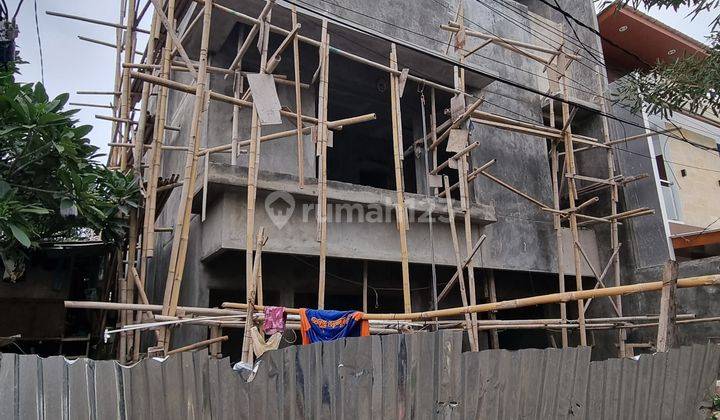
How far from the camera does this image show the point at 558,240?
848cm

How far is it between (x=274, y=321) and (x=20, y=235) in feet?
8.84

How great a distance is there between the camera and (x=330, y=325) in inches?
186

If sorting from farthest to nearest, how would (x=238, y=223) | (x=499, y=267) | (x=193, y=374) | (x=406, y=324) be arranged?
(x=499, y=267) → (x=238, y=223) → (x=406, y=324) → (x=193, y=374)

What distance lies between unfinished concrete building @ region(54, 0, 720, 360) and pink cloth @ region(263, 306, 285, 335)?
0.92ft

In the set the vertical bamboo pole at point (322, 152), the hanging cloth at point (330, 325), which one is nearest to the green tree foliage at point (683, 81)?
the vertical bamboo pole at point (322, 152)

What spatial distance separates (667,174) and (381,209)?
21.9ft

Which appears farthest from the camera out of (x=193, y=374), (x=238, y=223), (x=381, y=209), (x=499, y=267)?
(x=499, y=267)

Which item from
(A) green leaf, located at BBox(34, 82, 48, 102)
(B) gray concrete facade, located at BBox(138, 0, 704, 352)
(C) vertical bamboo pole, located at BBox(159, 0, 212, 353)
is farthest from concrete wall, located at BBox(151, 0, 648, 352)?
(A) green leaf, located at BBox(34, 82, 48, 102)

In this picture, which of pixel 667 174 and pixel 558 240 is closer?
pixel 558 240

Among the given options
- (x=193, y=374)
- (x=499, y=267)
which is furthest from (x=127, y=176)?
(x=499, y=267)

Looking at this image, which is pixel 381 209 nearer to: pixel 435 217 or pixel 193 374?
pixel 435 217

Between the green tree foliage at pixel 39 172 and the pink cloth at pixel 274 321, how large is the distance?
2.51 metres

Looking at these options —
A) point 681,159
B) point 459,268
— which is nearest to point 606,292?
point 459,268

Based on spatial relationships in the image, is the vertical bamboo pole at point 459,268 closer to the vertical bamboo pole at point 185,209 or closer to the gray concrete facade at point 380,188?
the gray concrete facade at point 380,188
